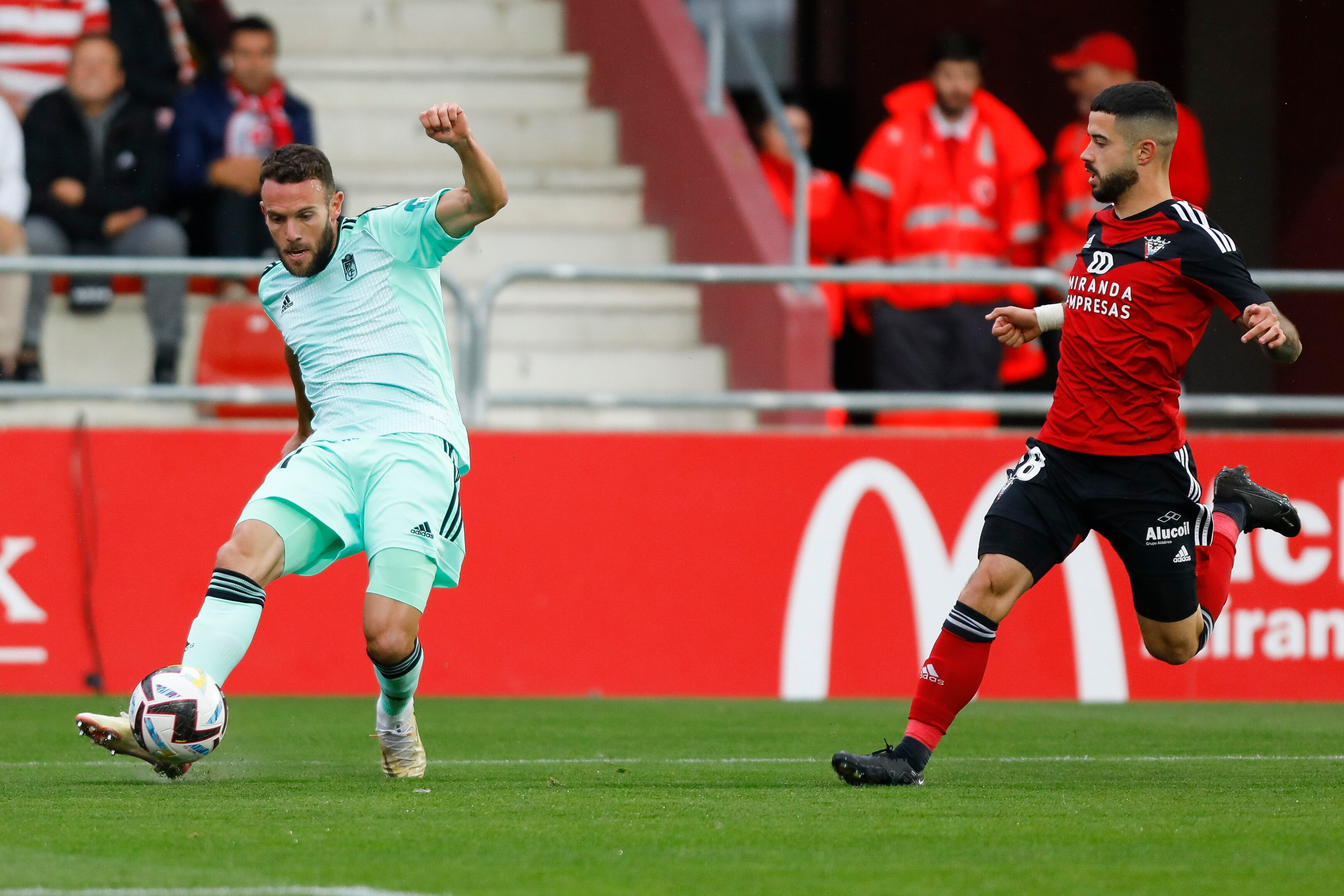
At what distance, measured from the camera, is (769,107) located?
39.1 ft

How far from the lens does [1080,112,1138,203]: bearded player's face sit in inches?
245

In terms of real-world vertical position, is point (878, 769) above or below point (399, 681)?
below

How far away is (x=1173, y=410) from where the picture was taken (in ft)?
20.9

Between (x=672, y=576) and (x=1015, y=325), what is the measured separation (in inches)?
147

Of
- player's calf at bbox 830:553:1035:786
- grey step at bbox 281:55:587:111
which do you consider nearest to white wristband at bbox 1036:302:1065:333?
player's calf at bbox 830:553:1035:786

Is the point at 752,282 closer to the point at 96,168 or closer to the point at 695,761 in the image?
the point at 695,761

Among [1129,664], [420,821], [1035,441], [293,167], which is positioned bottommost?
[1129,664]

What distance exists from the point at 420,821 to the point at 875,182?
687 cm

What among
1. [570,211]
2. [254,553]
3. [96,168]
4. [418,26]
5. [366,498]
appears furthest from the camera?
[418,26]

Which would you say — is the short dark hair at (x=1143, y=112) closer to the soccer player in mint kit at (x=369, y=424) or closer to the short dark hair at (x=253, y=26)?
the soccer player in mint kit at (x=369, y=424)

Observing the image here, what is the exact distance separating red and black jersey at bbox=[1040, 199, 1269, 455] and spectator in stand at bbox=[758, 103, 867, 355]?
500 cm

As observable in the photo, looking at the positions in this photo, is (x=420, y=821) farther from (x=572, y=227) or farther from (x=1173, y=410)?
(x=572, y=227)

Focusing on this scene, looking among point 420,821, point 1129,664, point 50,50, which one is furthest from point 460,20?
point 420,821

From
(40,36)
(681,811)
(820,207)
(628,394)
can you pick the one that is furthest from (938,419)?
(40,36)
